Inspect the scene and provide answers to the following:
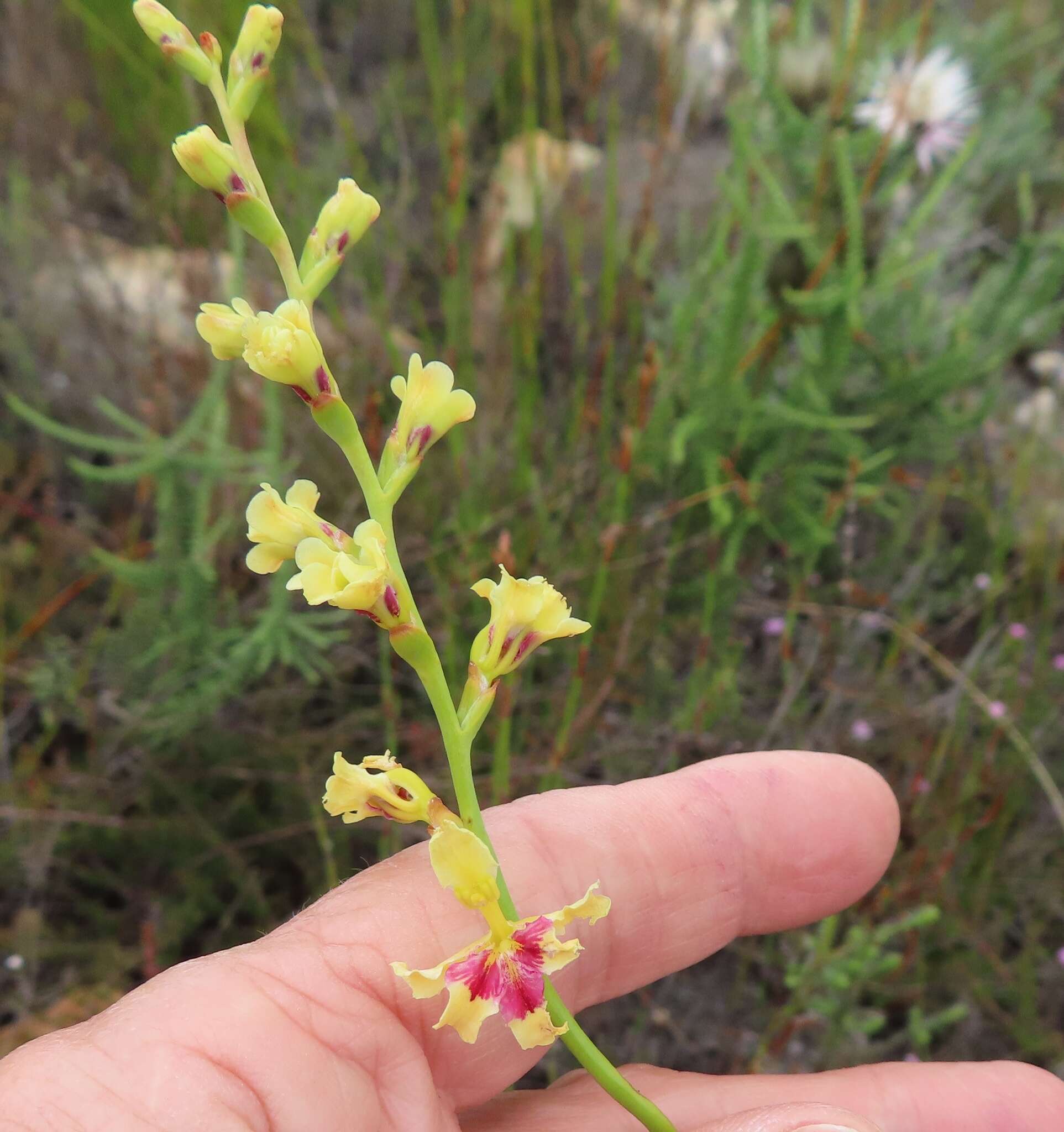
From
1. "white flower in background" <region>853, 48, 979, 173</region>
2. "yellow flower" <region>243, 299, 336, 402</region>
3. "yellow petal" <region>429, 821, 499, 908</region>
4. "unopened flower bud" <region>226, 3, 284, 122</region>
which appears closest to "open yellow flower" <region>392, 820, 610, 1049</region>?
"yellow petal" <region>429, 821, 499, 908</region>

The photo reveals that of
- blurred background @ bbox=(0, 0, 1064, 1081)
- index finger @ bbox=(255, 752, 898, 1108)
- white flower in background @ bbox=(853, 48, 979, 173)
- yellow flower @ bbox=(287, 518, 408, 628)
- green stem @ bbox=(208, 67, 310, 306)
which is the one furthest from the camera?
white flower in background @ bbox=(853, 48, 979, 173)

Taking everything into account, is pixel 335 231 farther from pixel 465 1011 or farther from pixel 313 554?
pixel 465 1011

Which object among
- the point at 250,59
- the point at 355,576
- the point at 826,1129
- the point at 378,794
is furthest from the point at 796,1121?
the point at 250,59

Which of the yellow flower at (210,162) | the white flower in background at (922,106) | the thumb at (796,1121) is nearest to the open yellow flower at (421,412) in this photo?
the yellow flower at (210,162)

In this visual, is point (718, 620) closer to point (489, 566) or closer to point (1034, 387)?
point (489, 566)

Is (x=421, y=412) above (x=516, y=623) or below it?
above

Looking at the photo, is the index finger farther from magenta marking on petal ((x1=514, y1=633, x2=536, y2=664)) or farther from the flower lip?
magenta marking on petal ((x1=514, y1=633, x2=536, y2=664))

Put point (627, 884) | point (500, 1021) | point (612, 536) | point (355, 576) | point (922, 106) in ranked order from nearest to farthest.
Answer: point (355, 576) → point (500, 1021) → point (627, 884) → point (612, 536) → point (922, 106)

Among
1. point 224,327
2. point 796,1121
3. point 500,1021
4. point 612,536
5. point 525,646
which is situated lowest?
point 500,1021
